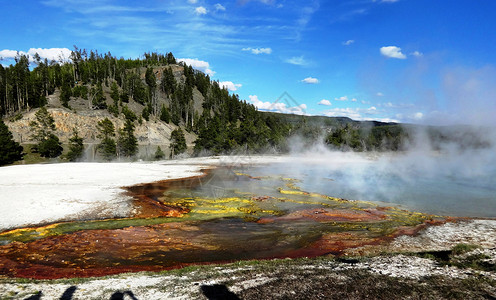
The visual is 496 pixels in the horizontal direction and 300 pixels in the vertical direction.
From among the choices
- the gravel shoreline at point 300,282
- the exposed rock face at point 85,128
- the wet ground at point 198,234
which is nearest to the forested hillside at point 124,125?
the exposed rock face at point 85,128

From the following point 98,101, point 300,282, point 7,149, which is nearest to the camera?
point 300,282

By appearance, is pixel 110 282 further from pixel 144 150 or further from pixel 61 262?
pixel 144 150

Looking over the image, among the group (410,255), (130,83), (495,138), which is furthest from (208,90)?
(410,255)

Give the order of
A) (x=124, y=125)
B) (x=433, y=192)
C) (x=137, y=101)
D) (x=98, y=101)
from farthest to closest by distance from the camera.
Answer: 1. (x=137, y=101)
2. (x=98, y=101)
3. (x=124, y=125)
4. (x=433, y=192)

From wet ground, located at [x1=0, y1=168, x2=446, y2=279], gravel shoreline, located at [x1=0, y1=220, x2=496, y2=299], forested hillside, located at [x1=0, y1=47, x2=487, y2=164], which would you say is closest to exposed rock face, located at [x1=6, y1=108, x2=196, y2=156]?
forested hillside, located at [x1=0, y1=47, x2=487, y2=164]

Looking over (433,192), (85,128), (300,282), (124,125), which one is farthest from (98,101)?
(300,282)

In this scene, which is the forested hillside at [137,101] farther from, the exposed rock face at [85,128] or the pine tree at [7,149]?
the pine tree at [7,149]

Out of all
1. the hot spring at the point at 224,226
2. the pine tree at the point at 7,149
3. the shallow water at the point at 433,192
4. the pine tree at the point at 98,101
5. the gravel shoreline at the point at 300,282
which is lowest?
the shallow water at the point at 433,192

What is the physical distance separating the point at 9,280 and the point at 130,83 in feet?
375

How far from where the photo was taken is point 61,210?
16062 millimetres

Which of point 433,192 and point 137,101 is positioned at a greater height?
point 137,101

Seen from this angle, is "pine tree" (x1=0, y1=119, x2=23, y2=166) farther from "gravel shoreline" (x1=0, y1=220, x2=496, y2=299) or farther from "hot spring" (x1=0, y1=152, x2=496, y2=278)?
"gravel shoreline" (x1=0, y1=220, x2=496, y2=299)

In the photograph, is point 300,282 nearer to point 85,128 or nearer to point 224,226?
point 224,226

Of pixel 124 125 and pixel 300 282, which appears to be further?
pixel 124 125
